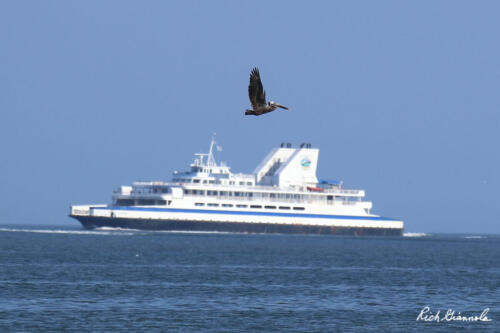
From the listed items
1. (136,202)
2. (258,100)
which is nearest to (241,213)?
(136,202)

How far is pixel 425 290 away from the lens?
43531 millimetres

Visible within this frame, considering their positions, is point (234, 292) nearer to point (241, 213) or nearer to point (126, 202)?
point (241, 213)

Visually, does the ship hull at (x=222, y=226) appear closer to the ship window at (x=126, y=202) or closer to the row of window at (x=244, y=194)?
the ship window at (x=126, y=202)

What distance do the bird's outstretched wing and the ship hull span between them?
263ft

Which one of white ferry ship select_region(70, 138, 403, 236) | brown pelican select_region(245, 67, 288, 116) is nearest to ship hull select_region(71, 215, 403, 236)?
white ferry ship select_region(70, 138, 403, 236)

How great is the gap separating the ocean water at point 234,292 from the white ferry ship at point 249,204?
3216cm

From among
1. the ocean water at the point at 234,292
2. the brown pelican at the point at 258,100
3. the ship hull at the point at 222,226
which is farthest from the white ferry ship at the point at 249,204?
the brown pelican at the point at 258,100

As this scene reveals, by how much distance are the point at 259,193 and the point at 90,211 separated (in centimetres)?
1913

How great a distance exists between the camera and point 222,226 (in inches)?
Result: 4026

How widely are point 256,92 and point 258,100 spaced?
0.18 meters

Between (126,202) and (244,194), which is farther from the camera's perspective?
(244,194)

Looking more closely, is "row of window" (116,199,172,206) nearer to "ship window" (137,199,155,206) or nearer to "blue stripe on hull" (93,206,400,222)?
"ship window" (137,199,155,206)

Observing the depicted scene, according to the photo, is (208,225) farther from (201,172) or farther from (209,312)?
(209,312)

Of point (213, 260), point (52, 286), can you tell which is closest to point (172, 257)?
point (213, 260)
